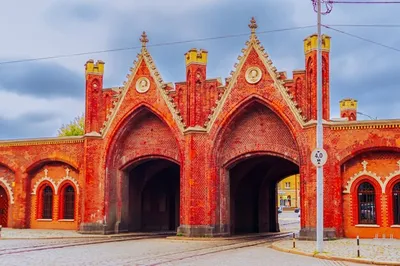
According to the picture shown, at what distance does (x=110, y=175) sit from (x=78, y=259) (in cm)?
1558

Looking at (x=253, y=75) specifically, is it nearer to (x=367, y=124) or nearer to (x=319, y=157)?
(x=367, y=124)

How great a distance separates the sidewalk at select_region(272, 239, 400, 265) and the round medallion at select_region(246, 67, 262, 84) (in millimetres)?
9147

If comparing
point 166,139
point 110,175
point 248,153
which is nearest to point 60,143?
point 110,175

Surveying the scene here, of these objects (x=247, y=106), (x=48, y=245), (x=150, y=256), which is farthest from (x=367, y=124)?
(x=48, y=245)

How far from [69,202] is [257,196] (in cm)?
1244

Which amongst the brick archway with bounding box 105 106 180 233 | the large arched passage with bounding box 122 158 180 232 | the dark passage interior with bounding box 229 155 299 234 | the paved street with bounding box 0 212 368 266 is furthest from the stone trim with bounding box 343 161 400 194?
the large arched passage with bounding box 122 158 180 232

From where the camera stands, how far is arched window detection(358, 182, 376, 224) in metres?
29.2

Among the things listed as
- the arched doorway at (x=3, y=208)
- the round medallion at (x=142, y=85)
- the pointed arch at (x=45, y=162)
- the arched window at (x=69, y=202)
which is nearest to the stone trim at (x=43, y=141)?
the pointed arch at (x=45, y=162)

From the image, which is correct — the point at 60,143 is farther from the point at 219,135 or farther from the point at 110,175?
the point at 219,135

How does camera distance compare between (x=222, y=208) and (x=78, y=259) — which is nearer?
(x=78, y=259)

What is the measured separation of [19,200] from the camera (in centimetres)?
3772

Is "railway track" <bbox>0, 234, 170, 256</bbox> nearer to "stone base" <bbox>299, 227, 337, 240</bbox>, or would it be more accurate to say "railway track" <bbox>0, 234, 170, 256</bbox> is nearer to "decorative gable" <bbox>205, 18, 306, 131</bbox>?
"decorative gable" <bbox>205, 18, 306, 131</bbox>

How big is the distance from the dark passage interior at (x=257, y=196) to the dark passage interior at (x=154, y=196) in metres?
4.72

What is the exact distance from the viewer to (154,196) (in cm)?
4022
